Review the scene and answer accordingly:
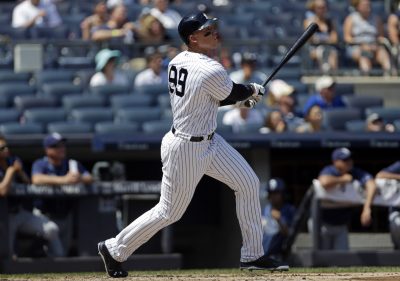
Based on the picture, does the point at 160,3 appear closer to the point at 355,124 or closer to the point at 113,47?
the point at 113,47

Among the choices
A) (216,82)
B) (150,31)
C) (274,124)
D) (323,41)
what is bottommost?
(274,124)

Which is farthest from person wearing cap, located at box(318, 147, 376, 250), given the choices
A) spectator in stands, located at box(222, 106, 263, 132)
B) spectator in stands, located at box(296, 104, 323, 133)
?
spectator in stands, located at box(222, 106, 263, 132)

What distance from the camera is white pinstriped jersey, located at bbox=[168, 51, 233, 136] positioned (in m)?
6.98

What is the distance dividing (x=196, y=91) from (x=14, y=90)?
5.89 m

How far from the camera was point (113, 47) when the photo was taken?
13.5 metres

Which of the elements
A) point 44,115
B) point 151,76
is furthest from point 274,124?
point 44,115

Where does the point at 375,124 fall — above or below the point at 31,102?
below

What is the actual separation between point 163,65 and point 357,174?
132 inches

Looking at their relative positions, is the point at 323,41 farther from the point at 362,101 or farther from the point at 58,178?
the point at 58,178

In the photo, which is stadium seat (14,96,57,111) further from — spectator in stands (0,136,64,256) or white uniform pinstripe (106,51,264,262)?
white uniform pinstripe (106,51,264,262)

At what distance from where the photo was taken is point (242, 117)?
11.9 m

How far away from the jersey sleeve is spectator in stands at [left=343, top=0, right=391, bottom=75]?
6674mm

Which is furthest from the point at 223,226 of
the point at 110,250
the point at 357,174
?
the point at 110,250

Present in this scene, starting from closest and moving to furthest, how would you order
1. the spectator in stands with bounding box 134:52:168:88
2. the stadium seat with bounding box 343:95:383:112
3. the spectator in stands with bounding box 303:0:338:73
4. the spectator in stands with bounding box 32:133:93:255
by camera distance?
the spectator in stands with bounding box 32:133:93:255 → the stadium seat with bounding box 343:95:383:112 → the spectator in stands with bounding box 134:52:168:88 → the spectator in stands with bounding box 303:0:338:73
